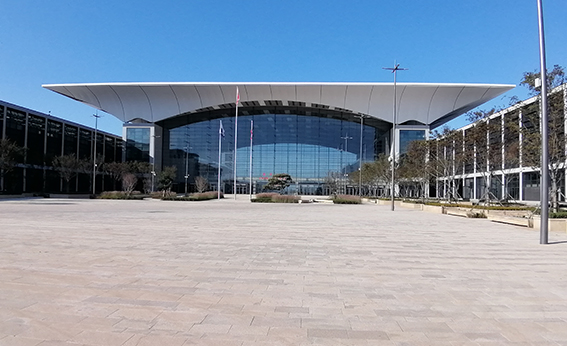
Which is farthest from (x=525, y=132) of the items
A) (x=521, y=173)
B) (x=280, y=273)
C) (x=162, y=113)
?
(x=162, y=113)

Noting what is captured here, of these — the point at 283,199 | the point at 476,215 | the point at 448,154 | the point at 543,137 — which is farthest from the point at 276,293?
the point at 283,199

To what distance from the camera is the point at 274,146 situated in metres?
67.2

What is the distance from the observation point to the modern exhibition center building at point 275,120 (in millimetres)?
57781

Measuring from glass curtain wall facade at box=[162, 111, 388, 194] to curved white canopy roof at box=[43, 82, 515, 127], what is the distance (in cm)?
474

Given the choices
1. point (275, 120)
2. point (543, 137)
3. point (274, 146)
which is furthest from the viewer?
point (274, 146)

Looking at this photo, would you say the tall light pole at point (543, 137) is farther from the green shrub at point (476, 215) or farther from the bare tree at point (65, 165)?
the bare tree at point (65, 165)

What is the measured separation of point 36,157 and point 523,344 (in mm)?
61799

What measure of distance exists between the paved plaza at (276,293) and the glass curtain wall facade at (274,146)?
5750cm

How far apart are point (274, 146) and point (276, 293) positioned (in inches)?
2459

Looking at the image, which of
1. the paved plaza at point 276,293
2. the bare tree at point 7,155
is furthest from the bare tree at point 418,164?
the bare tree at point 7,155

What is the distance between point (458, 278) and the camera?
6.16 m

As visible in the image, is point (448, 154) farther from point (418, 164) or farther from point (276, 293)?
point (276, 293)

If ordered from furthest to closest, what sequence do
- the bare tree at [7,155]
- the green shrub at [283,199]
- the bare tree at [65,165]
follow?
the bare tree at [65,165] < the bare tree at [7,155] < the green shrub at [283,199]

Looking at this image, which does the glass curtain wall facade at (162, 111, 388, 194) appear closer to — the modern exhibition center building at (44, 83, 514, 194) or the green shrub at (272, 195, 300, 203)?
the modern exhibition center building at (44, 83, 514, 194)
